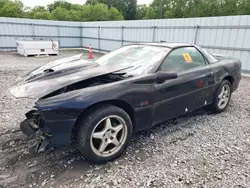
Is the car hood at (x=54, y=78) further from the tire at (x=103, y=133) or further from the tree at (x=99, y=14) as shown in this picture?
the tree at (x=99, y=14)

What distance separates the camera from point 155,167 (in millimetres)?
2338

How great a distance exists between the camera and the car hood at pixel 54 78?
7.21 feet

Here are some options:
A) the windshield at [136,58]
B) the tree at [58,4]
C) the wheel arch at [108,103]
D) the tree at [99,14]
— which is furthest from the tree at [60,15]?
the wheel arch at [108,103]

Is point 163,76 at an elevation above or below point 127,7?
below

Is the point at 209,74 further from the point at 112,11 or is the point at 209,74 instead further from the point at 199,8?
the point at 112,11

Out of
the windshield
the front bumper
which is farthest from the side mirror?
the front bumper

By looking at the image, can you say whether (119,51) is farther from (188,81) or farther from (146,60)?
(188,81)

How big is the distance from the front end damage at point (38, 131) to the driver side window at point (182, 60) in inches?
67.6

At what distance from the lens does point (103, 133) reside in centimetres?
230

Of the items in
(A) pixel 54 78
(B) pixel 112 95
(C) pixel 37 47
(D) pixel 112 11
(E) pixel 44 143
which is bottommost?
(E) pixel 44 143

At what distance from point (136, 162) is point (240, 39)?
755 centimetres

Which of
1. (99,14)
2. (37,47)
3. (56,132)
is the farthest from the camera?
(99,14)

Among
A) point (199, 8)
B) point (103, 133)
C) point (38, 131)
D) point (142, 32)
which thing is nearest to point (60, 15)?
point (199, 8)

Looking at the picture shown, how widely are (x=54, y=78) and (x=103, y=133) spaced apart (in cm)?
95
